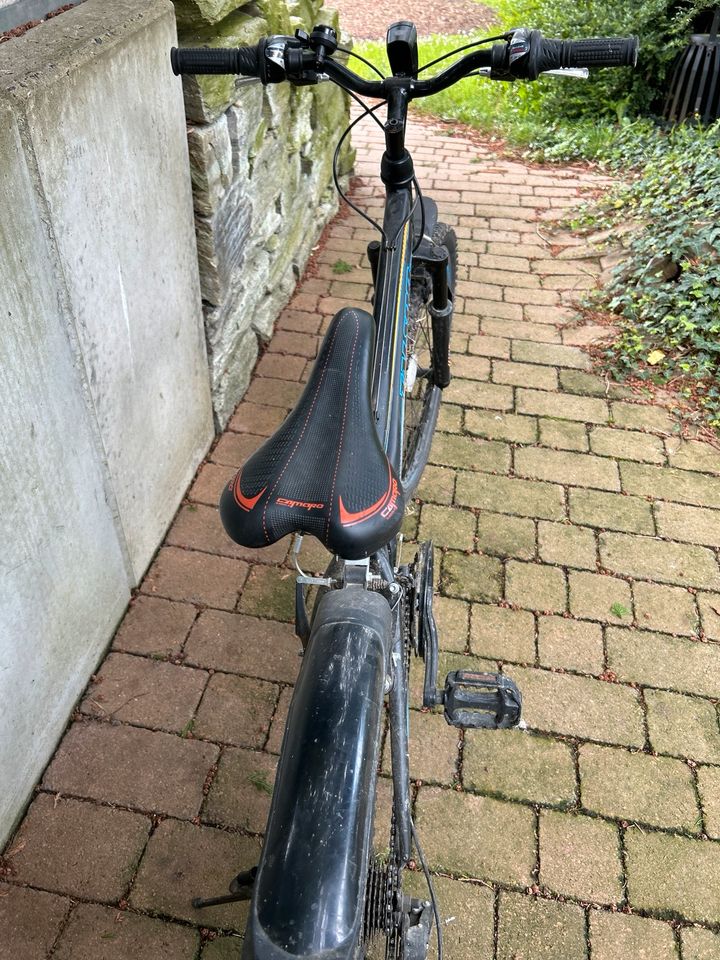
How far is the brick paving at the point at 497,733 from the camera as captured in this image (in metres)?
2.00

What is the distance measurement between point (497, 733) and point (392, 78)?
6.38 feet

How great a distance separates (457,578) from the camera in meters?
2.83

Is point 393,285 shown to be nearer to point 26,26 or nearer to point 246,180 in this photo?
point 26,26

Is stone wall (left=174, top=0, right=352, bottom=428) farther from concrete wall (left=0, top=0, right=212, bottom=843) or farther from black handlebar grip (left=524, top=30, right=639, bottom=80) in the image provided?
black handlebar grip (left=524, top=30, right=639, bottom=80)

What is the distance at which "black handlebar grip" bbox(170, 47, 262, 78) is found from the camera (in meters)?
2.06

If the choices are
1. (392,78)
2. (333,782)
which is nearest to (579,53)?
(392,78)

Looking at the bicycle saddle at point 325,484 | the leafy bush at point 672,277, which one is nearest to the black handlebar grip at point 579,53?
the bicycle saddle at point 325,484

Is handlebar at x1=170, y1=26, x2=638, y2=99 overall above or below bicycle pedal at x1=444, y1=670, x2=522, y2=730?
above

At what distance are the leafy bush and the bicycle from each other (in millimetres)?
2004

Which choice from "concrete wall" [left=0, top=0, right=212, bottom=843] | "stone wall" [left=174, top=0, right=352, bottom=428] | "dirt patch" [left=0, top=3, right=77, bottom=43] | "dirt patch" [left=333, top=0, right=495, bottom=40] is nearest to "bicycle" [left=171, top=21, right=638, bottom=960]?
"concrete wall" [left=0, top=0, right=212, bottom=843]

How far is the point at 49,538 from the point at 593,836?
174cm

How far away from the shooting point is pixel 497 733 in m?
2.39

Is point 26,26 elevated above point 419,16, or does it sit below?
above

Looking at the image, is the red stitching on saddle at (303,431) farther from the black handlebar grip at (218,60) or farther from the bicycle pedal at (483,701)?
the black handlebar grip at (218,60)
